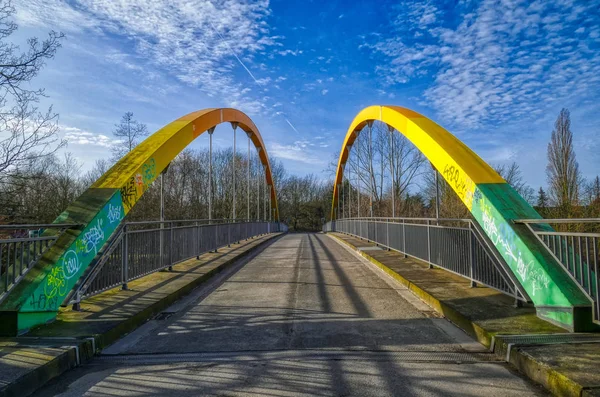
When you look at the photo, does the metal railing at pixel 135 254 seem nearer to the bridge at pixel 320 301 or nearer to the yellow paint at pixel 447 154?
the bridge at pixel 320 301

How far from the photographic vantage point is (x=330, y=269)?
10062 millimetres

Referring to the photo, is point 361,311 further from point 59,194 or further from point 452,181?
point 59,194

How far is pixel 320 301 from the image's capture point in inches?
253

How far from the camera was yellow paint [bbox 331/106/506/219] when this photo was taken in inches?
278

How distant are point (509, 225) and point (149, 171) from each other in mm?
6629

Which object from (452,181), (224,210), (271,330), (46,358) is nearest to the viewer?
(46,358)

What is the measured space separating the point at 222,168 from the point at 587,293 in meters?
49.8

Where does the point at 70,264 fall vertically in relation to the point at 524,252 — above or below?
below

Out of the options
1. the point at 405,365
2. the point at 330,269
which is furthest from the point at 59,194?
the point at 405,365

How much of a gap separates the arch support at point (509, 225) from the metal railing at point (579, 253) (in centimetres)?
9

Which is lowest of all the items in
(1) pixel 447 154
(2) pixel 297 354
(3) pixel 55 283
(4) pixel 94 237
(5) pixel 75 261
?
(2) pixel 297 354

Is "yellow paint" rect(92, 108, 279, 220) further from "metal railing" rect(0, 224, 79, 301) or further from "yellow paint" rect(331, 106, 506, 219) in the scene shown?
"yellow paint" rect(331, 106, 506, 219)

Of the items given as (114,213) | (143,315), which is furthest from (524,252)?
(114,213)

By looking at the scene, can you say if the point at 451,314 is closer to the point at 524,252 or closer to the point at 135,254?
the point at 524,252
